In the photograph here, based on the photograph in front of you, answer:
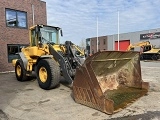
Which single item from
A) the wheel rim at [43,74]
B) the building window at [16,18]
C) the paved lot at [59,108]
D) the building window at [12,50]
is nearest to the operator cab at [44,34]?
the wheel rim at [43,74]

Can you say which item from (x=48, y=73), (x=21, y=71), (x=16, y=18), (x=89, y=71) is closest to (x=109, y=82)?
(x=89, y=71)

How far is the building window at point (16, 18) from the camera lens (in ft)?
54.0

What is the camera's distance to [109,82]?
23.1 ft

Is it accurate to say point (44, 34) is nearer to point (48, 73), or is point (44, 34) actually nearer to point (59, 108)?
point (48, 73)

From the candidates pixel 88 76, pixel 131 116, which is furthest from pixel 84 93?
pixel 131 116

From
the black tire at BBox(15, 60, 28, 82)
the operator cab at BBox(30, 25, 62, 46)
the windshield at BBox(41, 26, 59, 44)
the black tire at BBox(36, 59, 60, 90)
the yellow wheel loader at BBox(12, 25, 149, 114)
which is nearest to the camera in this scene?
the yellow wheel loader at BBox(12, 25, 149, 114)

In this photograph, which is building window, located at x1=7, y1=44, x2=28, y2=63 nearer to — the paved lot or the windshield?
the windshield

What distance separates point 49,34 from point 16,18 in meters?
8.61

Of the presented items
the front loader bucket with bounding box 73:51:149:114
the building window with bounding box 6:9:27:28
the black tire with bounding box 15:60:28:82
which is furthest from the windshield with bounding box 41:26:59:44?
the building window with bounding box 6:9:27:28

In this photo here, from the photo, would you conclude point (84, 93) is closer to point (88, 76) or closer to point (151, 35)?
point (88, 76)

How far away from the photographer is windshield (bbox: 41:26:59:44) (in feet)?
30.4

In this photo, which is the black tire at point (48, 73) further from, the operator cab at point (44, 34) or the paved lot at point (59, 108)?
the operator cab at point (44, 34)

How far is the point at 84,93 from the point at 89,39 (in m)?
57.1

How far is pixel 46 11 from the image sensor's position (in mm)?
19594
